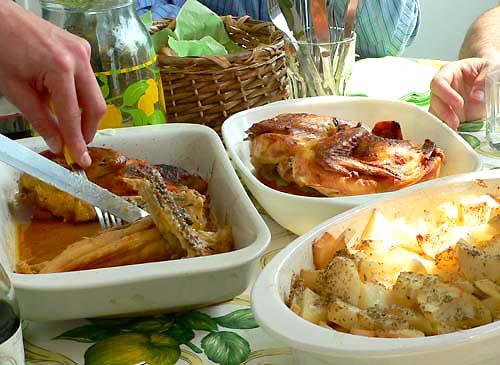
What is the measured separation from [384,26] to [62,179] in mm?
1453

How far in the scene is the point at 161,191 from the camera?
925 mm

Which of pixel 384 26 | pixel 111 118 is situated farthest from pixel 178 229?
pixel 384 26

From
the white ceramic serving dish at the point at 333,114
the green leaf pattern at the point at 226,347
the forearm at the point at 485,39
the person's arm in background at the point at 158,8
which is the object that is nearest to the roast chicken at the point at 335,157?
the white ceramic serving dish at the point at 333,114

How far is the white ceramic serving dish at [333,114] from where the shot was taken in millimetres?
958

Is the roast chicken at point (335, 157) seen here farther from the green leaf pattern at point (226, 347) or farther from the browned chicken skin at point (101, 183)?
the green leaf pattern at point (226, 347)

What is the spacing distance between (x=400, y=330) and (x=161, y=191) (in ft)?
1.28

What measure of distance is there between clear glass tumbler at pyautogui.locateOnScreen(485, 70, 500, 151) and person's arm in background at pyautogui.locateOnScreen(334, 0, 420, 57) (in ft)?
2.72

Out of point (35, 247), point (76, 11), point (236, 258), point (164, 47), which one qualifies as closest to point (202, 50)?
point (164, 47)

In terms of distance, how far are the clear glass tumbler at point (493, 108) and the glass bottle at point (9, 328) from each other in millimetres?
930

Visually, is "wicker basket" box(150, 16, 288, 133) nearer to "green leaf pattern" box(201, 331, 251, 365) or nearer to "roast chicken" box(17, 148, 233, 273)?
"roast chicken" box(17, 148, 233, 273)

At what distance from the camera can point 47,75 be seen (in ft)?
3.28

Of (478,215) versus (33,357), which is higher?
(478,215)

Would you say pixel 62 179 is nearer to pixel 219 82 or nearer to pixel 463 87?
pixel 219 82

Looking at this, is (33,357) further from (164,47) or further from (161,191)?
(164,47)
